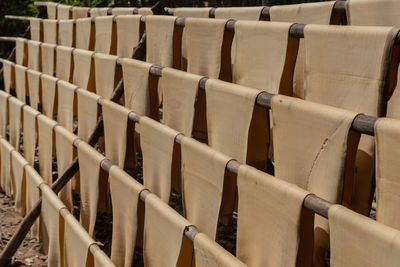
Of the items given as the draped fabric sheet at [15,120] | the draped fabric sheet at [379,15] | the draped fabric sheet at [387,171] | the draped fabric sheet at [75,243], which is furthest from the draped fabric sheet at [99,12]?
the draped fabric sheet at [387,171]

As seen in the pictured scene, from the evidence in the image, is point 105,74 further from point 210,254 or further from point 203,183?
point 210,254

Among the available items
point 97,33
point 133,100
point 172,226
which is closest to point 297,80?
point 172,226

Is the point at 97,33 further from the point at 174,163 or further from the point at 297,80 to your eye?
the point at 297,80

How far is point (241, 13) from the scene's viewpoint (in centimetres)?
210

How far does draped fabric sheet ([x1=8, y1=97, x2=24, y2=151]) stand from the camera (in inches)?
140

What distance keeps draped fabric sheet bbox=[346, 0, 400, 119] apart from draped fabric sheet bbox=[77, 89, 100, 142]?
135cm

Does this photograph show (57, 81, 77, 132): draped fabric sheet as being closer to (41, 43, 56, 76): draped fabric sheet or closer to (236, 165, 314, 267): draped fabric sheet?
(41, 43, 56, 76): draped fabric sheet

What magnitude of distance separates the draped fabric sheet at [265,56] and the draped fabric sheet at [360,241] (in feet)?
1.99

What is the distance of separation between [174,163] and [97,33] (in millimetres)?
1199

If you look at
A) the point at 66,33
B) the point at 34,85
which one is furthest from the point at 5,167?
the point at 66,33

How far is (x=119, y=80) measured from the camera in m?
2.62

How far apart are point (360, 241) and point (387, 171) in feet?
0.52

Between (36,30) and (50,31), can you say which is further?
(36,30)

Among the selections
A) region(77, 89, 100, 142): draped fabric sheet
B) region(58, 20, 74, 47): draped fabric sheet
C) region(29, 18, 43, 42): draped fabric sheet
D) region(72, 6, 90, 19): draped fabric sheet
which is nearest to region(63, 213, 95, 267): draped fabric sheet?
region(77, 89, 100, 142): draped fabric sheet
